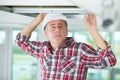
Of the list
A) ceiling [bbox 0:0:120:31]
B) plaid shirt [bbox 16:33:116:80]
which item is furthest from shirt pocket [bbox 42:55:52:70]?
ceiling [bbox 0:0:120:31]

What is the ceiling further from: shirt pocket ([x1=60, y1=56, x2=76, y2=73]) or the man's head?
shirt pocket ([x1=60, y1=56, x2=76, y2=73])

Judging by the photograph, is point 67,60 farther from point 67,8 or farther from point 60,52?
point 67,8

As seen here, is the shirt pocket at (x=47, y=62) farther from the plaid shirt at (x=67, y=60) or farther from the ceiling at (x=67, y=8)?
the ceiling at (x=67, y=8)

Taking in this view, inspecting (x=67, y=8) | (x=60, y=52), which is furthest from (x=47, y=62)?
(x=67, y=8)

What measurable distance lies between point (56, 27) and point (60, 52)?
0.09 metres

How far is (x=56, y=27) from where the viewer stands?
765mm

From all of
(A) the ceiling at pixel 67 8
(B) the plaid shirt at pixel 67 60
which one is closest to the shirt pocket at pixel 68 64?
(B) the plaid shirt at pixel 67 60

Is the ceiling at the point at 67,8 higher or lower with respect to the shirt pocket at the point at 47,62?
higher

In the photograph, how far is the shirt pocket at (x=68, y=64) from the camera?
818 millimetres

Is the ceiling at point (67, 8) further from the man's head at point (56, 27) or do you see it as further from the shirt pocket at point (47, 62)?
the shirt pocket at point (47, 62)

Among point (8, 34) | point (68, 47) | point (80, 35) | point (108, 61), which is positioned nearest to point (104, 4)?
point (108, 61)

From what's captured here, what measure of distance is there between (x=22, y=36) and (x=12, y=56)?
2699 mm

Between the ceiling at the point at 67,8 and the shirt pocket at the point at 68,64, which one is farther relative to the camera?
the shirt pocket at the point at 68,64

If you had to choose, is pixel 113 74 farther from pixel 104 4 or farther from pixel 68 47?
pixel 104 4
